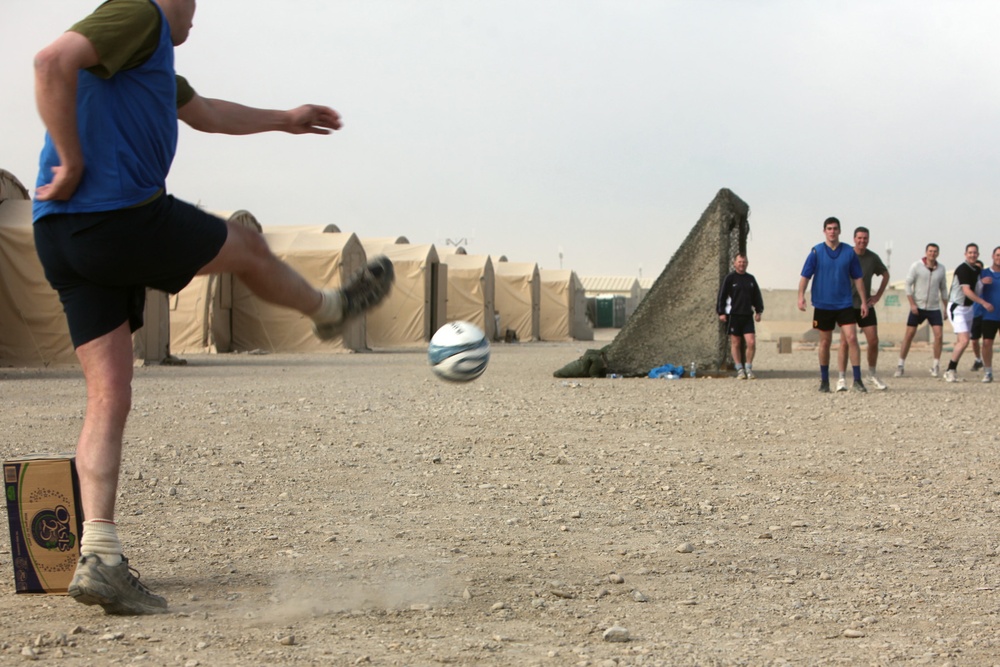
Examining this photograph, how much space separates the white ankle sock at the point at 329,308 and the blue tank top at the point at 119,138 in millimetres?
718

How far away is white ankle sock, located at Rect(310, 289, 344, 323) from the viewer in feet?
12.4

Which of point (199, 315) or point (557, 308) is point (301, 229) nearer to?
point (199, 315)

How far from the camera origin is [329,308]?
3807 millimetres

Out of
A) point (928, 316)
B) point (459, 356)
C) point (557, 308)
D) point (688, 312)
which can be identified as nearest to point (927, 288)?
point (928, 316)

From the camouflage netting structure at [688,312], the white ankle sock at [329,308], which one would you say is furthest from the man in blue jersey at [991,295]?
the white ankle sock at [329,308]

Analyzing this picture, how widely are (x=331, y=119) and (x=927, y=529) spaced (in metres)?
3.09

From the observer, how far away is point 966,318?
14438mm

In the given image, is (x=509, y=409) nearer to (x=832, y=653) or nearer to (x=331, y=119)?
(x=331, y=119)

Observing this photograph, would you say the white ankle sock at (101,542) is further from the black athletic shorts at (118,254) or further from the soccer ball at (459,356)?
the soccer ball at (459,356)

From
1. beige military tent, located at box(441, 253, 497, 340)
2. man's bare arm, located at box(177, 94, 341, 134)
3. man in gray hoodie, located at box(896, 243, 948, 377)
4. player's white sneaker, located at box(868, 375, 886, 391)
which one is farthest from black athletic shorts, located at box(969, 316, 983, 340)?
beige military tent, located at box(441, 253, 497, 340)

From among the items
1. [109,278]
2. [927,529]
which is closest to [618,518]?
[927,529]

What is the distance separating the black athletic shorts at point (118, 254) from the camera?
3232 millimetres

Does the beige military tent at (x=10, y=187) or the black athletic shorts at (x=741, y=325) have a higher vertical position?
the beige military tent at (x=10, y=187)

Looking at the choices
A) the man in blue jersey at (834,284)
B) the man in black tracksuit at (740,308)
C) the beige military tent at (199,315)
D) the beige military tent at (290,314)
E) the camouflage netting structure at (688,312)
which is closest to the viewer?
the man in blue jersey at (834,284)
